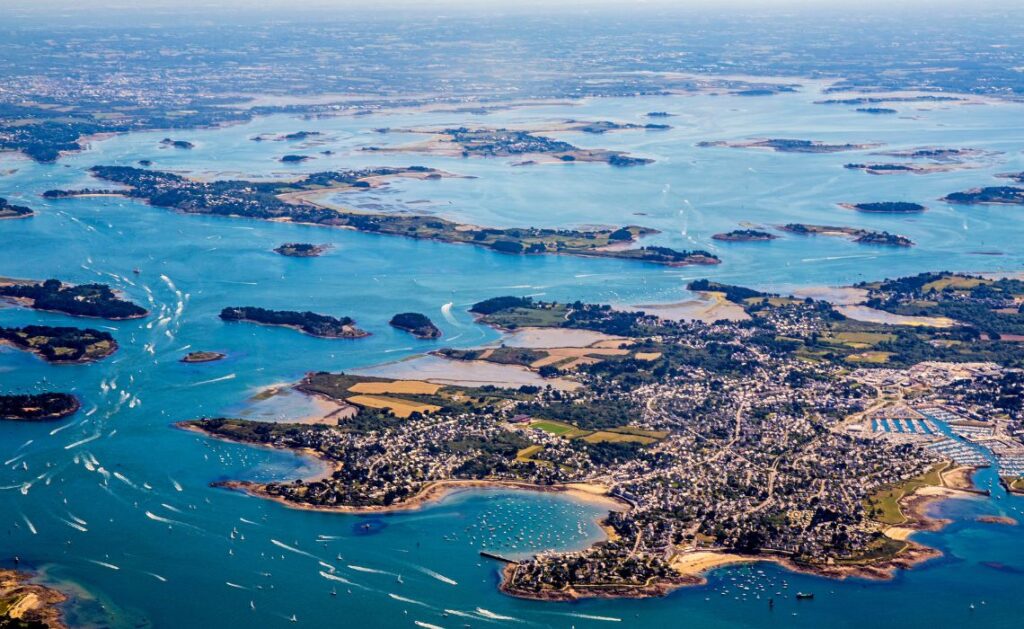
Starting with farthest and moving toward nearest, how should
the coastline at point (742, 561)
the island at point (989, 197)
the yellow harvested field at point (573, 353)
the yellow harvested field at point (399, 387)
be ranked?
the island at point (989, 197) → the yellow harvested field at point (573, 353) → the yellow harvested field at point (399, 387) → the coastline at point (742, 561)

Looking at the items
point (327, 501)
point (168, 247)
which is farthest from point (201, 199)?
point (327, 501)

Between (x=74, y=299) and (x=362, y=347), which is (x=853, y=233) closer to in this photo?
(x=362, y=347)

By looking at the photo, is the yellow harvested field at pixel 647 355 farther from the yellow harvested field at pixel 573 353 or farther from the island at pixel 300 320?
the island at pixel 300 320

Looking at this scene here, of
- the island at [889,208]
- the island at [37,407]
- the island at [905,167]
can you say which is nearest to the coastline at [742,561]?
the island at [37,407]

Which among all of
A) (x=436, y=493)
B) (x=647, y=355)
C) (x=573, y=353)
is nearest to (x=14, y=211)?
(x=573, y=353)

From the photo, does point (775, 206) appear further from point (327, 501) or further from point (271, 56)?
point (271, 56)

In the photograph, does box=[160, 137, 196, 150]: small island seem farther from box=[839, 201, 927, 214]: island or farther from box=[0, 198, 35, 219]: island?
box=[839, 201, 927, 214]: island
